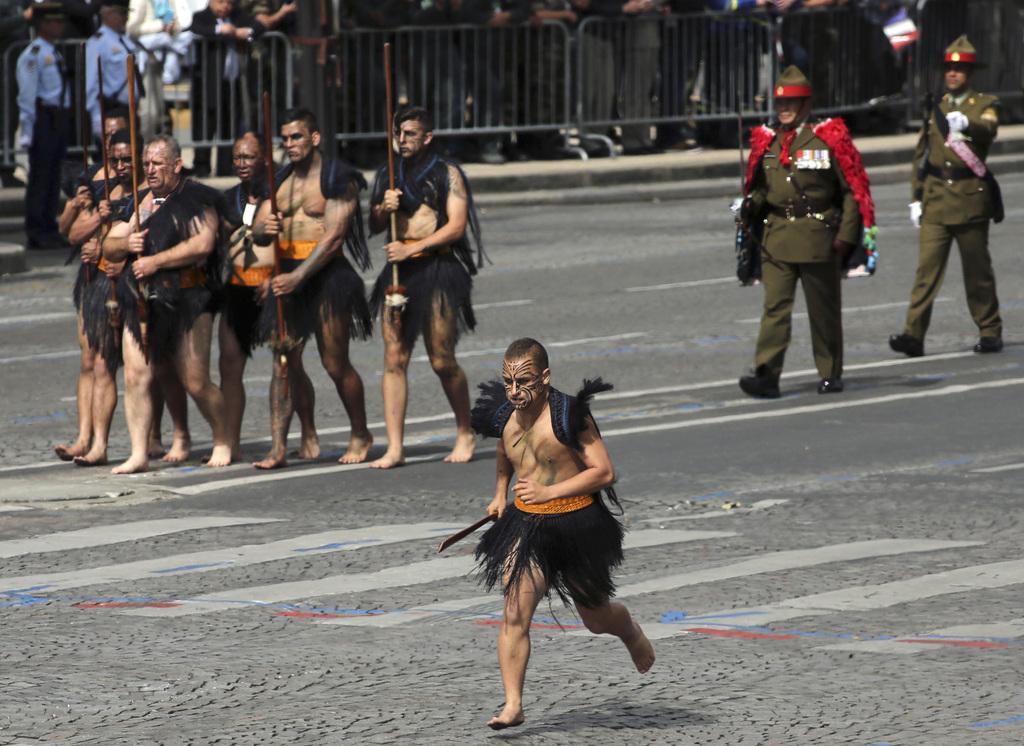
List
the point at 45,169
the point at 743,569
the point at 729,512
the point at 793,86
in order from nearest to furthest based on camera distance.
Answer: the point at 743,569
the point at 729,512
the point at 793,86
the point at 45,169

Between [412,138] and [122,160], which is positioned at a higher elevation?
[412,138]

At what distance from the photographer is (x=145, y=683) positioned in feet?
28.6

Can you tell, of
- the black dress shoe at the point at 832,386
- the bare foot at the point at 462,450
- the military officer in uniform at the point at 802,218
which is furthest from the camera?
the black dress shoe at the point at 832,386

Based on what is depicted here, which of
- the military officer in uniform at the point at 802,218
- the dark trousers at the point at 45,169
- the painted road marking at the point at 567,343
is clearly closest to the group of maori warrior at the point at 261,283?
the military officer in uniform at the point at 802,218

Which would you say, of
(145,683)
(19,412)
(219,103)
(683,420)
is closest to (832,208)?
(683,420)

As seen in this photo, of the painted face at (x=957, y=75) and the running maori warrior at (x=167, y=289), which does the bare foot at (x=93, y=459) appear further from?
the painted face at (x=957, y=75)

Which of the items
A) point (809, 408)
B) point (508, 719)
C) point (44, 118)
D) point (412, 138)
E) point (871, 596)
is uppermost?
point (412, 138)

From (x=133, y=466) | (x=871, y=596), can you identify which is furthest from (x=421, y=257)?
(x=871, y=596)

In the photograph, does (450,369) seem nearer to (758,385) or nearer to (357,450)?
(357,450)

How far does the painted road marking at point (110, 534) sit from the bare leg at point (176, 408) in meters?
1.80

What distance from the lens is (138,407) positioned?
1336 centimetres

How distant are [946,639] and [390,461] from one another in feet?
15.7

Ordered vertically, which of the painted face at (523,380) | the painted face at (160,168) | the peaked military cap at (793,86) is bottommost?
the painted face at (523,380)

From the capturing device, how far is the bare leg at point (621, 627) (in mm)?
8219
